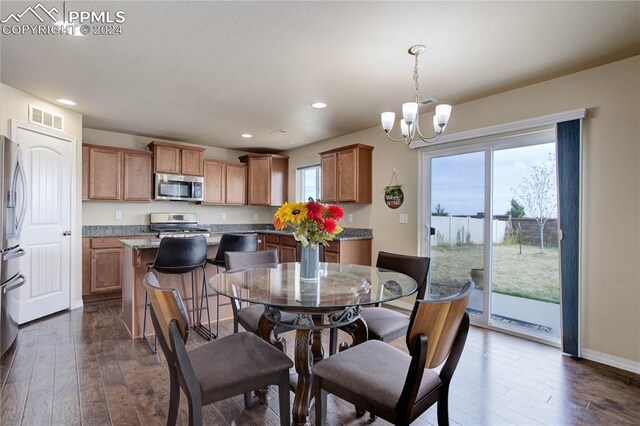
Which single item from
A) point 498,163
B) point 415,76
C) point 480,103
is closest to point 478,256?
point 498,163

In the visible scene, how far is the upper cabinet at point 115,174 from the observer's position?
4.42 metres

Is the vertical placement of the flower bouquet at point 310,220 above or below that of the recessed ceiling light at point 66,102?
below

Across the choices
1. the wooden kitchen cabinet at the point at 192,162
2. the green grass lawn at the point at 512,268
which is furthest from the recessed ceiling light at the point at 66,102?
the green grass lawn at the point at 512,268

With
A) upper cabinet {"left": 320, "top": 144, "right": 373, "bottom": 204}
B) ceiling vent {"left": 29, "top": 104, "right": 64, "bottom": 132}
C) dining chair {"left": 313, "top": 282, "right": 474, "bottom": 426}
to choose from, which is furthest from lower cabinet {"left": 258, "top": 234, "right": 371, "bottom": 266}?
ceiling vent {"left": 29, "top": 104, "right": 64, "bottom": 132}

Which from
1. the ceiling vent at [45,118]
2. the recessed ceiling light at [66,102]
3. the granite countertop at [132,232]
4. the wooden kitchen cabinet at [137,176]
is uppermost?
the recessed ceiling light at [66,102]

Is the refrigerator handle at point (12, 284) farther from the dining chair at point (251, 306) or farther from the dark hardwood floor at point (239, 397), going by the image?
the dining chair at point (251, 306)

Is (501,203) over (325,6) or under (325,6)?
under

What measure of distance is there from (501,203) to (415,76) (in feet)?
5.27

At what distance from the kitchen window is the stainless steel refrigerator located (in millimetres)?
3837

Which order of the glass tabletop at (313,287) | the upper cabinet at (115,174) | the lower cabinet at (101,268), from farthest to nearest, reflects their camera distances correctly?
the upper cabinet at (115,174) < the lower cabinet at (101,268) < the glass tabletop at (313,287)

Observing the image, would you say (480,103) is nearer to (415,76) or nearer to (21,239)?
(415,76)

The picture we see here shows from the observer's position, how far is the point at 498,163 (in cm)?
335

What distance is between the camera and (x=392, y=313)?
2305mm

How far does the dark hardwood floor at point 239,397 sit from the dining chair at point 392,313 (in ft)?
1.52
